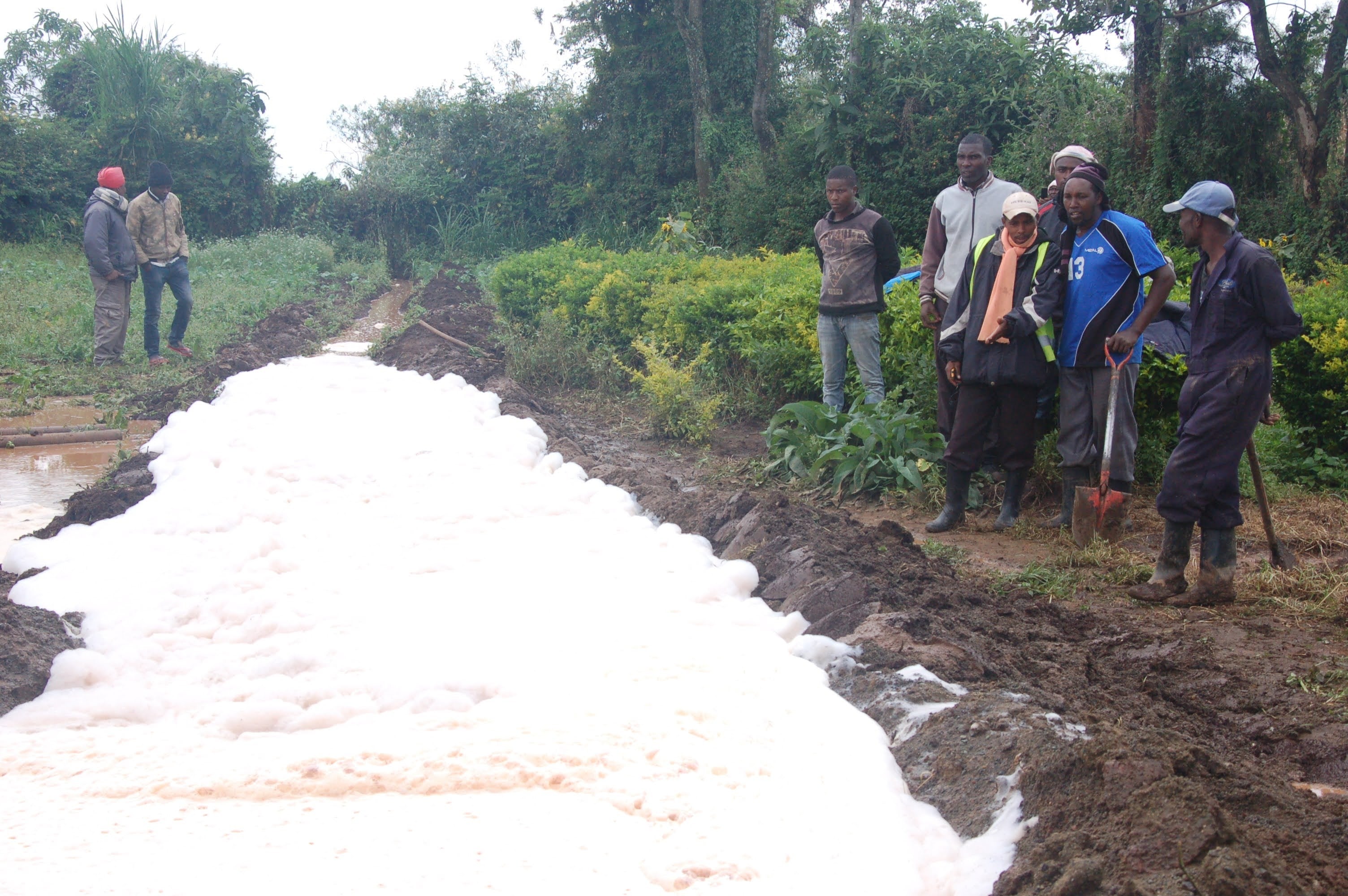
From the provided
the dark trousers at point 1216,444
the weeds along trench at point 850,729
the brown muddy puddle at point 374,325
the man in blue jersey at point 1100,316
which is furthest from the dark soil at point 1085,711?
the brown muddy puddle at point 374,325

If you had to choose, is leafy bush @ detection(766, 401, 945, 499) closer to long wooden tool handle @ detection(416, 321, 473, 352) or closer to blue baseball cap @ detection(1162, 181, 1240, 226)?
blue baseball cap @ detection(1162, 181, 1240, 226)

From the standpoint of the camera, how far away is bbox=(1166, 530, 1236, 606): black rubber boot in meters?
3.83

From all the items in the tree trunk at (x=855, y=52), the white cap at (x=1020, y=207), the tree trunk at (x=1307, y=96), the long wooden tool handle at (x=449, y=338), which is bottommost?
the long wooden tool handle at (x=449, y=338)

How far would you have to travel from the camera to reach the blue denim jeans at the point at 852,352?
5938 millimetres

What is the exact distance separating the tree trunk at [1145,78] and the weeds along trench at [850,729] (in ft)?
26.3

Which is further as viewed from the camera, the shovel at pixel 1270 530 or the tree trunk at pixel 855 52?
the tree trunk at pixel 855 52

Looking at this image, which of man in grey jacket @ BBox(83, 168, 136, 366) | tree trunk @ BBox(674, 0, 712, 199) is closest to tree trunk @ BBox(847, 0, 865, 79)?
tree trunk @ BBox(674, 0, 712, 199)

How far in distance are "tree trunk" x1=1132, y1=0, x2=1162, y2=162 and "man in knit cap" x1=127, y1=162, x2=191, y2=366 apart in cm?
990

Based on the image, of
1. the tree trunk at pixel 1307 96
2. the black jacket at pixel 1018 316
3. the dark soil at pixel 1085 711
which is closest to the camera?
the dark soil at pixel 1085 711

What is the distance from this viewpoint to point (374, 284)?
19344 millimetres

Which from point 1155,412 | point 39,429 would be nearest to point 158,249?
point 39,429

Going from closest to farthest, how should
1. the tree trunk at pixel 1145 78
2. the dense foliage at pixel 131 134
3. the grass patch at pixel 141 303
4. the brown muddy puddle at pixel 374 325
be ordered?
the grass patch at pixel 141 303 → the tree trunk at pixel 1145 78 → the brown muddy puddle at pixel 374 325 → the dense foliage at pixel 131 134

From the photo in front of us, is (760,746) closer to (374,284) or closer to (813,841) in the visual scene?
(813,841)

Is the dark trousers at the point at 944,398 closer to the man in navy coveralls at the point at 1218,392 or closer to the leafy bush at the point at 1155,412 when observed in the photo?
the leafy bush at the point at 1155,412
